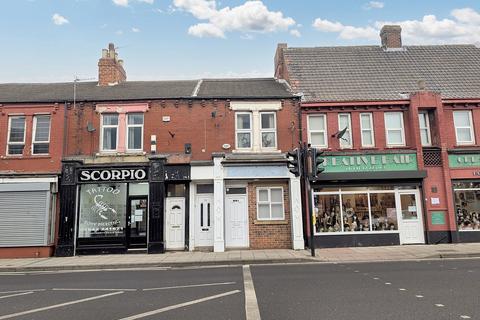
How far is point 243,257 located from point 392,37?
1626 centimetres

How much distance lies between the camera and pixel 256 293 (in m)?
7.86

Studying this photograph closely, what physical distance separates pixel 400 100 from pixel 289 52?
273 inches

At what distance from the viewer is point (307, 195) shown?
16.2 meters

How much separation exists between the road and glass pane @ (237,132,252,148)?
22.7ft

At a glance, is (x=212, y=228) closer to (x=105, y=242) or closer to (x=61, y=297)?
(x=105, y=242)

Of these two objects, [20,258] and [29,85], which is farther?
[29,85]

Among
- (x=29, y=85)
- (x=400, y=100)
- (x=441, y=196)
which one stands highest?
(x=29, y=85)

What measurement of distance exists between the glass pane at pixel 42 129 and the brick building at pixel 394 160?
38.6 ft

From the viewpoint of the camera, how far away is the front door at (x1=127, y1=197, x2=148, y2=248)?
16.3 meters

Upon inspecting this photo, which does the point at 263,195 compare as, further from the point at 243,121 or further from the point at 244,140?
the point at 243,121

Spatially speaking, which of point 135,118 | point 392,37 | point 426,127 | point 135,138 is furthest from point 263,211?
point 392,37

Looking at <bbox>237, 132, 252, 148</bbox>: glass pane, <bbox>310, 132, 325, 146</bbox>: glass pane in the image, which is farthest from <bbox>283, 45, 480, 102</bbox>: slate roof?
<bbox>237, 132, 252, 148</bbox>: glass pane

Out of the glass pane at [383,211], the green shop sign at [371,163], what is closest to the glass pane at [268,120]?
the green shop sign at [371,163]

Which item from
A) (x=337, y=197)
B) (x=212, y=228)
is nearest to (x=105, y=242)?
(x=212, y=228)
